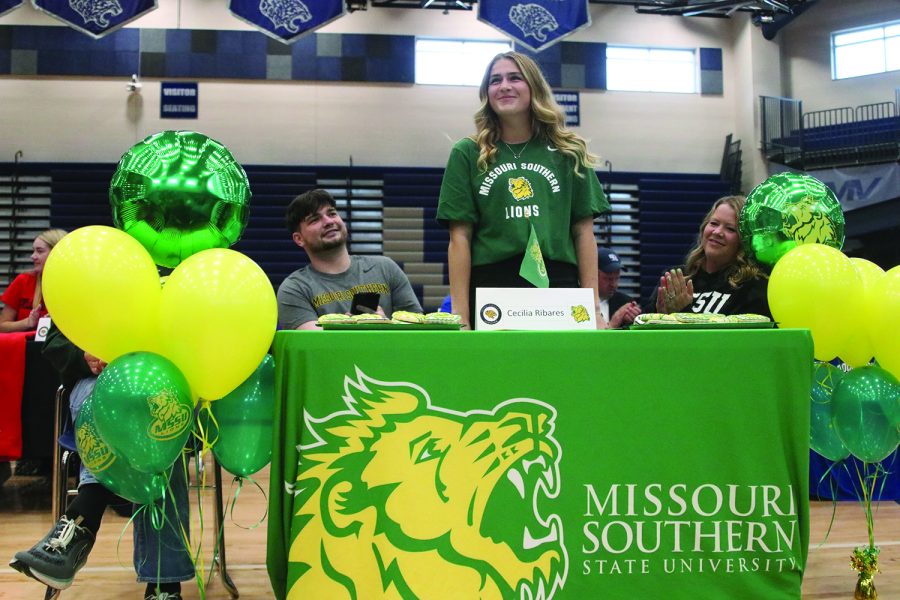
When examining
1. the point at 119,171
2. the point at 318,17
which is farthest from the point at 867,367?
the point at 318,17

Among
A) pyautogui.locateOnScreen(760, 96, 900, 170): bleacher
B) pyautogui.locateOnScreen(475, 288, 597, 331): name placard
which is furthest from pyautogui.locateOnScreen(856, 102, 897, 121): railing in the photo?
pyautogui.locateOnScreen(475, 288, 597, 331): name placard

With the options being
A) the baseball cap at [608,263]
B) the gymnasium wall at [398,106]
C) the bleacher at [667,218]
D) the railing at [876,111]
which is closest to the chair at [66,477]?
the baseball cap at [608,263]

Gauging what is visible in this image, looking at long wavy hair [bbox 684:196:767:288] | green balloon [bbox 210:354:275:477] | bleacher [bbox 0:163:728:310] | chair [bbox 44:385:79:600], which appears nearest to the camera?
green balloon [bbox 210:354:275:477]

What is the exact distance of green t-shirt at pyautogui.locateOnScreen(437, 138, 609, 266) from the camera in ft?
7.04

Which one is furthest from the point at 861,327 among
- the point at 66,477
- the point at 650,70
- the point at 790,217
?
the point at 650,70

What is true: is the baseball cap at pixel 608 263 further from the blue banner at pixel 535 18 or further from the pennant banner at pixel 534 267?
the blue banner at pixel 535 18

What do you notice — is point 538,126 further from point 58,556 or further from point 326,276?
point 58,556

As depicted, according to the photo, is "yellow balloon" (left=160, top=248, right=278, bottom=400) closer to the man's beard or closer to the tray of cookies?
the tray of cookies

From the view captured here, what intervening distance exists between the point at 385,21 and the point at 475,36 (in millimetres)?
1044

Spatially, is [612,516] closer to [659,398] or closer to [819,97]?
[659,398]

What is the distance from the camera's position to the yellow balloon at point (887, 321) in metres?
1.77

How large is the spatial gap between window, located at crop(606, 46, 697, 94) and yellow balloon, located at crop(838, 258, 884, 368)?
7.31 m

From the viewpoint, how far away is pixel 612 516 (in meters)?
1.57

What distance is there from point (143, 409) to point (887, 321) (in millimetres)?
1687
